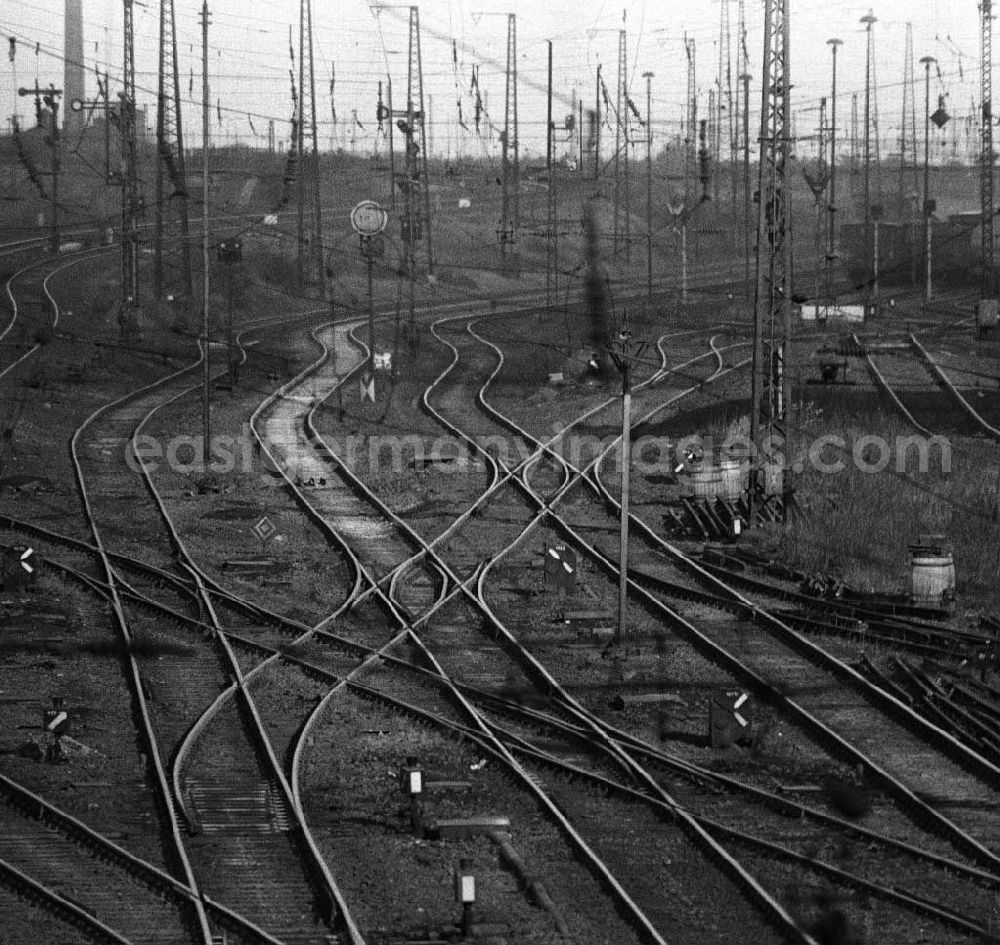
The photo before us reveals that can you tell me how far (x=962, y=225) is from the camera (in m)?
61.9

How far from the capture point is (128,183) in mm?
36031

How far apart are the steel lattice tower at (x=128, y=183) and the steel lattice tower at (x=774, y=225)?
16.9m

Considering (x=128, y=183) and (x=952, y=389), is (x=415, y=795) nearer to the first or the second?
(x=952, y=389)

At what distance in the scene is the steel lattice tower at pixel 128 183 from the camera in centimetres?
3556

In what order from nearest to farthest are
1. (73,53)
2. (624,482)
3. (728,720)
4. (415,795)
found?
1. (415,795)
2. (728,720)
3. (624,482)
4. (73,53)

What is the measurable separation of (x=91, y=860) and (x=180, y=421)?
20.7 metres

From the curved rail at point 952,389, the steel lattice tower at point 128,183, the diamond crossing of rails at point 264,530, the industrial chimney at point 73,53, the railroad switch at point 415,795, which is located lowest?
the railroad switch at point 415,795

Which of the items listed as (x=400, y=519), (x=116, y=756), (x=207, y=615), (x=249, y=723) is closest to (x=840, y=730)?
(x=249, y=723)

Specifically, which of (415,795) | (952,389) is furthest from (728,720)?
(952,389)

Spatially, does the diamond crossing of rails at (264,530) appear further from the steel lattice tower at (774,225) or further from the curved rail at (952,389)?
the curved rail at (952,389)

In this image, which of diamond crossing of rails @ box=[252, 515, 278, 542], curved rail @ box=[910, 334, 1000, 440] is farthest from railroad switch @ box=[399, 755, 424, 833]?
curved rail @ box=[910, 334, 1000, 440]

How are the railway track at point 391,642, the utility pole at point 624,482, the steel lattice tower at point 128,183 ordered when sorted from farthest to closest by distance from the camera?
the steel lattice tower at point 128,183, the utility pole at point 624,482, the railway track at point 391,642

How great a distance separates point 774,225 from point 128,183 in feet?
61.5

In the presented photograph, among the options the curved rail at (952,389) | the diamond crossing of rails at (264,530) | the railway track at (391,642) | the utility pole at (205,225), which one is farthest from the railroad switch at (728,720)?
the curved rail at (952,389)
